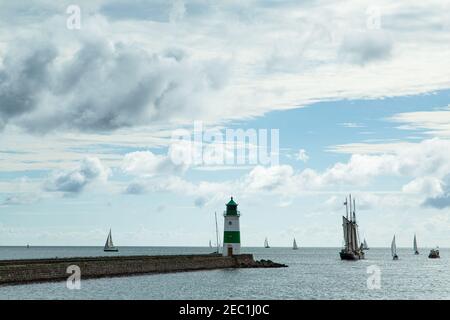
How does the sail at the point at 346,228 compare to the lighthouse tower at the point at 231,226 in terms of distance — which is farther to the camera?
the sail at the point at 346,228

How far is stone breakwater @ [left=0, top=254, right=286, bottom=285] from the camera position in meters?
53.2

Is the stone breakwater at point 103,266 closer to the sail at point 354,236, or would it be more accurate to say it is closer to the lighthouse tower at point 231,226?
the lighthouse tower at point 231,226

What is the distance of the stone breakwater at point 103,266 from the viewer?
5325 centimetres

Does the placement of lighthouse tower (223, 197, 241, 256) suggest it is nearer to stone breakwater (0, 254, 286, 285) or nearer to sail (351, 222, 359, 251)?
stone breakwater (0, 254, 286, 285)

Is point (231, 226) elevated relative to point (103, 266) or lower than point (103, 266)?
elevated

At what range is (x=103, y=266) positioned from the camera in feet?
216

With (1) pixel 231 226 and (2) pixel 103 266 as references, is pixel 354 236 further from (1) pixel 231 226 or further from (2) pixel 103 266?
(2) pixel 103 266

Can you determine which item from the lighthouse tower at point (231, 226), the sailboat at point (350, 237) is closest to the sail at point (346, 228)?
the sailboat at point (350, 237)

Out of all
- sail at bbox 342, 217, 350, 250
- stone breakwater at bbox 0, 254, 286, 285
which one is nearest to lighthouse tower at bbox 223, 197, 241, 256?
stone breakwater at bbox 0, 254, 286, 285

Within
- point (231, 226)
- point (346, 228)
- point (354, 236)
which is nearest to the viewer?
point (231, 226)

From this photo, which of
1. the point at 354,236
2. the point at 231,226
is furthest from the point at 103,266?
the point at 354,236
